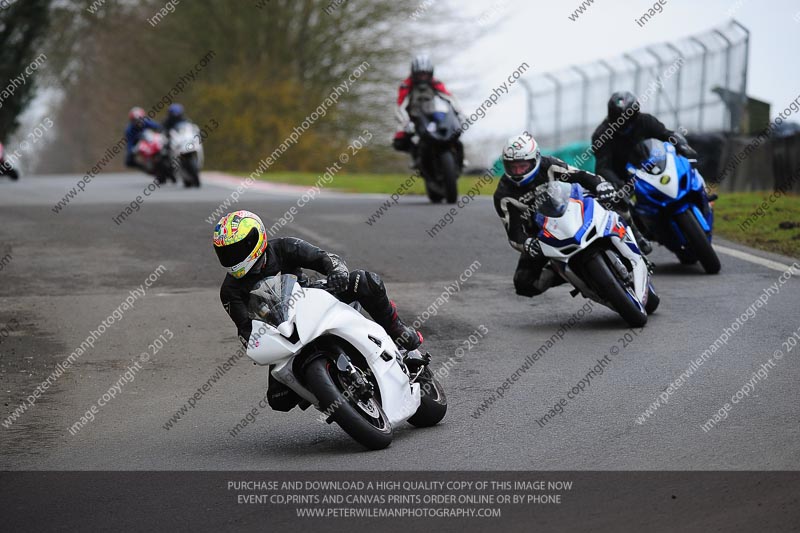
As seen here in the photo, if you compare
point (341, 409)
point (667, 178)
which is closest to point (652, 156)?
point (667, 178)

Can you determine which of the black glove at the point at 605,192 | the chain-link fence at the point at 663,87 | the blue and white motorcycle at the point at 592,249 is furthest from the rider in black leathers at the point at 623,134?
the chain-link fence at the point at 663,87

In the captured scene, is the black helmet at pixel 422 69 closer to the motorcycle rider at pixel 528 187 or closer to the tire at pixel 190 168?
the tire at pixel 190 168

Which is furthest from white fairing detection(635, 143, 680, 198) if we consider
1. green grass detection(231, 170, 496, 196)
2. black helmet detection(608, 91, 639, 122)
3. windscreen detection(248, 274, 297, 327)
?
green grass detection(231, 170, 496, 196)

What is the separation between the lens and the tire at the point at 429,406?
24.1 feet

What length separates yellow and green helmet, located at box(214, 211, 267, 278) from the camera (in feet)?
23.0

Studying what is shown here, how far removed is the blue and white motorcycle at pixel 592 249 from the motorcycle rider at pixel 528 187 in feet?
0.31

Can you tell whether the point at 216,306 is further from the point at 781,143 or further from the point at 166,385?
the point at 781,143

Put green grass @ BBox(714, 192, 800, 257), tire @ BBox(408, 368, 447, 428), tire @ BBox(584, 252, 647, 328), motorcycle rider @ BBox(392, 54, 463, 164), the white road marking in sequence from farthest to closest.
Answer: motorcycle rider @ BBox(392, 54, 463, 164) < green grass @ BBox(714, 192, 800, 257) < the white road marking < tire @ BBox(584, 252, 647, 328) < tire @ BBox(408, 368, 447, 428)

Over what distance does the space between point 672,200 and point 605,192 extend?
2.34 metres

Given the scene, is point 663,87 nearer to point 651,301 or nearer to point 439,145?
point 439,145

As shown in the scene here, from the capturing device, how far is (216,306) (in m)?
11.8

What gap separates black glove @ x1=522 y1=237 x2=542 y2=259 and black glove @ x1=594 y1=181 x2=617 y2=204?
0.62 m

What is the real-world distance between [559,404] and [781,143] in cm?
1419

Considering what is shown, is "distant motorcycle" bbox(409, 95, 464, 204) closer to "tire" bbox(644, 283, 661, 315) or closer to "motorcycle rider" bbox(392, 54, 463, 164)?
"motorcycle rider" bbox(392, 54, 463, 164)
